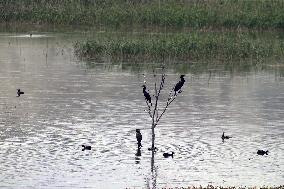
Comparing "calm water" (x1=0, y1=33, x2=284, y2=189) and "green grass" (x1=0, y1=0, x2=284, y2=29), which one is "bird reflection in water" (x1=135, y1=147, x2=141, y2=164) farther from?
"green grass" (x1=0, y1=0, x2=284, y2=29)

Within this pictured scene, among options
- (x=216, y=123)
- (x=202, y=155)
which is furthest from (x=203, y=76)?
(x=202, y=155)

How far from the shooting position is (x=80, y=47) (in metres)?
51.1

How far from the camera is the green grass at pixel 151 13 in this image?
201 ft

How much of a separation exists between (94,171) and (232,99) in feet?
52.2

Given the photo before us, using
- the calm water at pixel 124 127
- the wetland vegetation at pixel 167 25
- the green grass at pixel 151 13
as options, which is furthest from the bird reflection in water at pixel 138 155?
the green grass at pixel 151 13

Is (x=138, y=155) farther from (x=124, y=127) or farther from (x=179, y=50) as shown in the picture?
(x=179, y=50)

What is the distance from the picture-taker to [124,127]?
31.9 m

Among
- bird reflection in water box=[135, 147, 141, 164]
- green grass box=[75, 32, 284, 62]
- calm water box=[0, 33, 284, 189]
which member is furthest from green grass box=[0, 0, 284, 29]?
bird reflection in water box=[135, 147, 141, 164]

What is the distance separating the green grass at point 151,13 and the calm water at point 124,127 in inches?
485

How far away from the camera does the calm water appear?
80.5ft

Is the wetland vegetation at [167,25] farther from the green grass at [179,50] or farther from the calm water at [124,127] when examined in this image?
the calm water at [124,127]

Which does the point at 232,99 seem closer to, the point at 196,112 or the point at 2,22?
the point at 196,112

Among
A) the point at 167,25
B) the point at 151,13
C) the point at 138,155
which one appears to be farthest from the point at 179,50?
the point at 138,155

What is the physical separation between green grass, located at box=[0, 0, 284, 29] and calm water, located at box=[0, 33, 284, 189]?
12.3m
